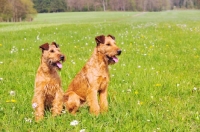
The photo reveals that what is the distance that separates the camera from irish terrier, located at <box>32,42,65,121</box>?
5.29m

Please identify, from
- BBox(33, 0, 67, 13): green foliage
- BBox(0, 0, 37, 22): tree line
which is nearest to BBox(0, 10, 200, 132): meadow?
BBox(0, 0, 37, 22): tree line

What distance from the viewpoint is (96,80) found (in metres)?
5.50

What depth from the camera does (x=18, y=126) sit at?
492 centimetres

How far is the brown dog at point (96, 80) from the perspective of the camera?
547cm

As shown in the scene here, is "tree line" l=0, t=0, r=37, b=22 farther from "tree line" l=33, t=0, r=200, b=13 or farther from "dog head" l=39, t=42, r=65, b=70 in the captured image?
"dog head" l=39, t=42, r=65, b=70

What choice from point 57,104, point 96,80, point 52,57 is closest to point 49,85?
point 57,104

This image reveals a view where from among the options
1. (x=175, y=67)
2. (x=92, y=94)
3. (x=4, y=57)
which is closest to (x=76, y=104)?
(x=92, y=94)

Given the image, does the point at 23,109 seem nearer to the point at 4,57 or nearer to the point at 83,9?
the point at 4,57

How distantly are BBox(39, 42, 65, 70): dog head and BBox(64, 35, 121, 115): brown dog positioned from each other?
2.28ft

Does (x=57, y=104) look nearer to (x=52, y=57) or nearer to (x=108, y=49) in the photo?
(x=52, y=57)

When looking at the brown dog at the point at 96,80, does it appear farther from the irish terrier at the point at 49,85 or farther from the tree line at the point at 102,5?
the tree line at the point at 102,5

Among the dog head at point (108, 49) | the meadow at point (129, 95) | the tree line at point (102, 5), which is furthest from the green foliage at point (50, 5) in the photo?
the dog head at point (108, 49)

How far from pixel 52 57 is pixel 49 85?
0.57 metres

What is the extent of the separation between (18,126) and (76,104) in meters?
1.24
